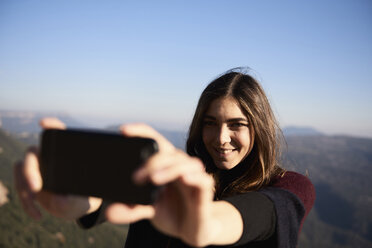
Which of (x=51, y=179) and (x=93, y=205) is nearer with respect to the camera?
(x=51, y=179)

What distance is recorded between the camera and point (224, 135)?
14.9 ft

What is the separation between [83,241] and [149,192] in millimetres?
133468

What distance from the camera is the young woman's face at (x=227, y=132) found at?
14.9 feet

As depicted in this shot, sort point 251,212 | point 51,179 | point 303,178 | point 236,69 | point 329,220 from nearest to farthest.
→ point 51,179 → point 251,212 → point 303,178 → point 236,69 → point 329,220

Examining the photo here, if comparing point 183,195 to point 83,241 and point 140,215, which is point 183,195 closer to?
point 140,215

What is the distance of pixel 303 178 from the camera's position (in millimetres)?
3881

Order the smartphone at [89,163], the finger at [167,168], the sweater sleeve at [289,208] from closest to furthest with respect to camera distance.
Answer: the finger at [167,168]
the smartphone at [89,163]
the sweater sleeve at [289,208]

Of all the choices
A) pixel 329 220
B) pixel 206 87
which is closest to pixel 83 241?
pixel 206 87

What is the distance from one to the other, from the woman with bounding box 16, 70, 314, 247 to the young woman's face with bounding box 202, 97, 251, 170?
0.02m

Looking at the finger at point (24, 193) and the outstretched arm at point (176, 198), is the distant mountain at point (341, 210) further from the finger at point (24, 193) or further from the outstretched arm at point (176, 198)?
the finger at point (24, 193)

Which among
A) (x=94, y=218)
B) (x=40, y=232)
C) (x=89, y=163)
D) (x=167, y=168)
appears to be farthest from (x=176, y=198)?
(x=40, y=232)

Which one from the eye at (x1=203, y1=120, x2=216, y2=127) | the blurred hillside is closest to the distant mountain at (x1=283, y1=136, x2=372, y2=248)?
the blurred hillside

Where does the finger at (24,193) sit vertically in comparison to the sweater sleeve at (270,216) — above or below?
above

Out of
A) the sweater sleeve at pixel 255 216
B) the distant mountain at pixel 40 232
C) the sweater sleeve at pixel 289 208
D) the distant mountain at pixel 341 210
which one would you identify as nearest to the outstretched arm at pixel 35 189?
the sweater sleeve at pixel 255 216
